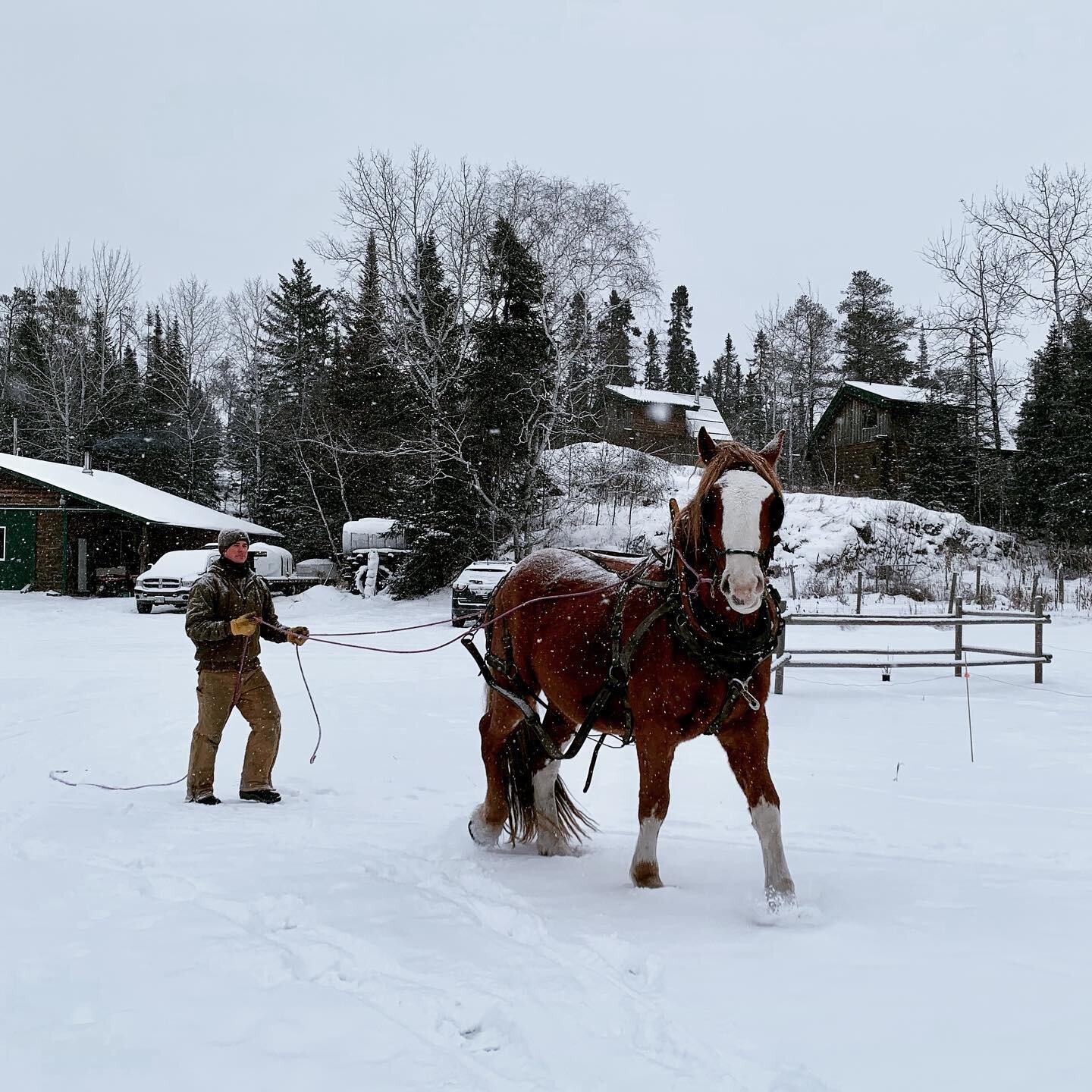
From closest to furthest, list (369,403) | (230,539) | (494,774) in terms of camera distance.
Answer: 1. (494,774)
2. (230,539)
3. (369,403)

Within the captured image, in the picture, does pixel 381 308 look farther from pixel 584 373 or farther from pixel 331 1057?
pixel 331 1057

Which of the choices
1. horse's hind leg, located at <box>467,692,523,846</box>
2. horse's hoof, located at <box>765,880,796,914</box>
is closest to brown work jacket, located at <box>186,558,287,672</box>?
horse's hind leg, located at <box>467,692,523,846</box>

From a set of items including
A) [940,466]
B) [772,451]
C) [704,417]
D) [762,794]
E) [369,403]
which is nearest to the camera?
[762,794]

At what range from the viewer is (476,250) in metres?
25.3

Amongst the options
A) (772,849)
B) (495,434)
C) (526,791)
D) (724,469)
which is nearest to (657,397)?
(495,434)

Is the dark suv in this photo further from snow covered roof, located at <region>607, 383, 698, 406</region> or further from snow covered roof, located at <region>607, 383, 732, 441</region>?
snow covered roof, located at <region>607, 383, 698, 406</region>

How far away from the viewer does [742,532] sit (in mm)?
3221

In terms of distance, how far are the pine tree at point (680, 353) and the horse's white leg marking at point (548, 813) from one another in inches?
2164

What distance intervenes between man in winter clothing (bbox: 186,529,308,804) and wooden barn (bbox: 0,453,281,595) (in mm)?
23028

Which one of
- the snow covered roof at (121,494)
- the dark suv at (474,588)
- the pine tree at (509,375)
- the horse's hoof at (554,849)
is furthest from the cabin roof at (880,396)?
the horse's hoof at (554,849)

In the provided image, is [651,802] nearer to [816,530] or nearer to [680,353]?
[816,530]

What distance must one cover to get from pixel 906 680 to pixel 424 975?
9.87 m

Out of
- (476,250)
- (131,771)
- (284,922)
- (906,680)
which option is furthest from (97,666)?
(476,250)

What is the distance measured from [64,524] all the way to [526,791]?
26.8m
